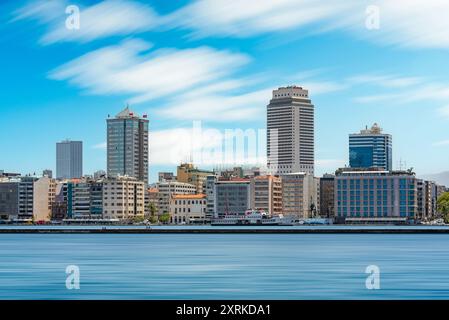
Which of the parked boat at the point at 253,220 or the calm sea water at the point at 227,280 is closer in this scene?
the calm sea water at the point at 227,280

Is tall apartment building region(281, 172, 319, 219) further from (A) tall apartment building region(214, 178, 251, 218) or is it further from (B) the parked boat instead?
(B) the parked boat

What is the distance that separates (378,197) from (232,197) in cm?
2991

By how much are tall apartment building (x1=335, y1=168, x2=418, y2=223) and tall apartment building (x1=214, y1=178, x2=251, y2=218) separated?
18.8 metres

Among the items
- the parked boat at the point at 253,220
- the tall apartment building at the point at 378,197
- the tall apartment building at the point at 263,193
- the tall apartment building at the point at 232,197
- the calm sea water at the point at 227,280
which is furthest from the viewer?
the tall apartment building at the point at 232,197

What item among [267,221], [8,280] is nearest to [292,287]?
[8,280]

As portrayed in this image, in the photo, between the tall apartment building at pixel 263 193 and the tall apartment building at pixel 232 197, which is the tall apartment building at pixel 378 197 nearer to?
the tall apartment building at pixel 263 193

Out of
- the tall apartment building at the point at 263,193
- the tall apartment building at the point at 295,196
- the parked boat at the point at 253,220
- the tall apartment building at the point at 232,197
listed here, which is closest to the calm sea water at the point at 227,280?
the parked boat at the point at 253,220

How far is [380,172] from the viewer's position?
187 metres

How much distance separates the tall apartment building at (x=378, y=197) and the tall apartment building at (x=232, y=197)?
61.8 feet

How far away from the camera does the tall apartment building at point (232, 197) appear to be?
631ft

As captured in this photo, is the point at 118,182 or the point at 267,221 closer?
the point at 267,221

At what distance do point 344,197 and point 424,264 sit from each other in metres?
144

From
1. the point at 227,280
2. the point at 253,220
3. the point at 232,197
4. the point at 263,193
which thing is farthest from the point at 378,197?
the point at 227,280
